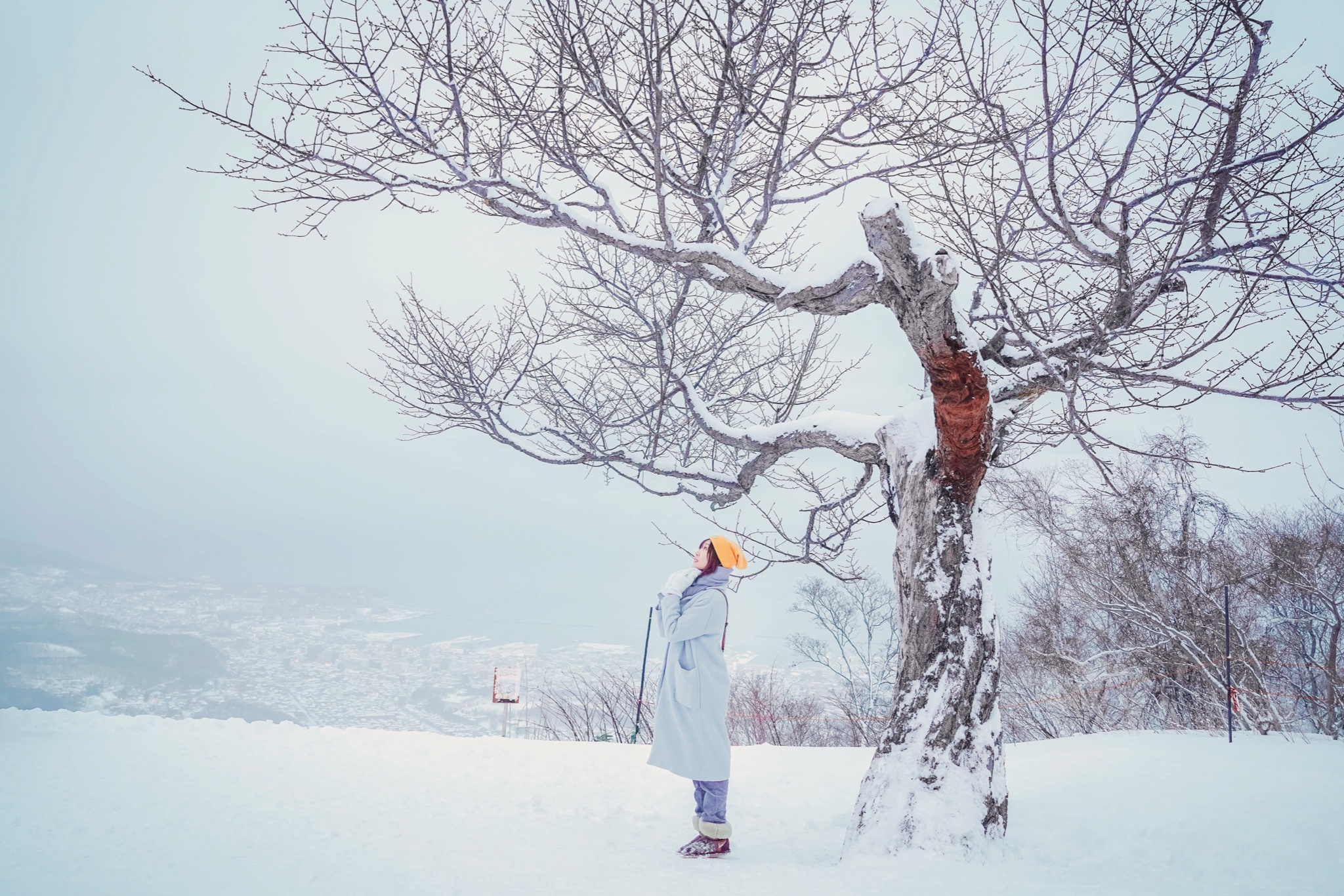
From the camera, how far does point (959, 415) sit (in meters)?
3.51

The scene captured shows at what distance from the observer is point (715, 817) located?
3.42 meters

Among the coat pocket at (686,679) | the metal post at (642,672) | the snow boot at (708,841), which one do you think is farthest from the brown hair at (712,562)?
the metal post at (642,672)

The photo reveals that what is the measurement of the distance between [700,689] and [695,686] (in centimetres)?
3

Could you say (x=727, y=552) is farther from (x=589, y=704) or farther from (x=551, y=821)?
(x=589, y=704)

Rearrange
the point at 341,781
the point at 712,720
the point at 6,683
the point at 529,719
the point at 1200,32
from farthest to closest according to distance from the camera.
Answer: the point at 529,719 → the point at 6,683 → the point at 341,781 → the point at 712,720 → the point at 1200,32

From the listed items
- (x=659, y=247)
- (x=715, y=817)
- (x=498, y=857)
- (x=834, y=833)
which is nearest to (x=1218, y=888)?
(x=834, y=833)

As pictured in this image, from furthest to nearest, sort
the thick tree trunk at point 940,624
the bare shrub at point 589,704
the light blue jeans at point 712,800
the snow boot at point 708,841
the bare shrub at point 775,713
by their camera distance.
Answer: the bare shrub at point 775,713, the bare shrub at point 589,704, the light blue jeans at point 712,800, the snow boot at point 708,841, the thick tree trunk at point 940,624

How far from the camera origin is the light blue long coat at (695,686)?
3.45 m

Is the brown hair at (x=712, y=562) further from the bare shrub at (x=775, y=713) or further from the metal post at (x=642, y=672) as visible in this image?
the bare shrub at (x=775, y=713)

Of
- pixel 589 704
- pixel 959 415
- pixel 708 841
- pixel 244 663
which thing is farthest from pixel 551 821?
pixel 244 663

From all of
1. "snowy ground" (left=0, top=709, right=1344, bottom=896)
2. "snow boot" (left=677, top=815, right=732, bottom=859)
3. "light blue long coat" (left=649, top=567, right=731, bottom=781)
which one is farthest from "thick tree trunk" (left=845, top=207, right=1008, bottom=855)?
"light blue long coat" (left=649, top=567, right=731, bottom=781)

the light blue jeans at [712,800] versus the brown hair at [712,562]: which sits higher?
the brown hair at [712,562]

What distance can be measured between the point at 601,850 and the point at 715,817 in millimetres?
590

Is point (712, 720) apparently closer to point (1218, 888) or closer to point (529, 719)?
point (1218, 888)
